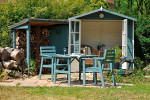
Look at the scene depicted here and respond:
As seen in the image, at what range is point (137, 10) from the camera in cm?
1282

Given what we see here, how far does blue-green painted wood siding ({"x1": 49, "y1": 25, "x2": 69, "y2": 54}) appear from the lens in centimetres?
1113

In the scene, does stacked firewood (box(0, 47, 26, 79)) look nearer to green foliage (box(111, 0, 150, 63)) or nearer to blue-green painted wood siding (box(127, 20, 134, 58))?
blue-green painted wood siding (box(127, 20, 134, 58))

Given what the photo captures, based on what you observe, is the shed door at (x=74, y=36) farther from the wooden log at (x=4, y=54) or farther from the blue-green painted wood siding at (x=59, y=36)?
the wooden log at (x=4, y=54)

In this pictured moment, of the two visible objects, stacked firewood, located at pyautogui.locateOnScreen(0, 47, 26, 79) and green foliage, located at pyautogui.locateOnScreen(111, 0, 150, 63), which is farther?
green foliage, located at pyautogui.locateOnScreen(111, 0, 150, 63)

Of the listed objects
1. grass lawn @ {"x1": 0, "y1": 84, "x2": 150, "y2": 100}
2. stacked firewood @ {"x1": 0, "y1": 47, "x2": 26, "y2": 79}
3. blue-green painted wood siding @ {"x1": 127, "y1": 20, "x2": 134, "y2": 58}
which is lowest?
grass lawn @ {"x1": 0, "y1": 84, "x2": 150, "y2": 100}

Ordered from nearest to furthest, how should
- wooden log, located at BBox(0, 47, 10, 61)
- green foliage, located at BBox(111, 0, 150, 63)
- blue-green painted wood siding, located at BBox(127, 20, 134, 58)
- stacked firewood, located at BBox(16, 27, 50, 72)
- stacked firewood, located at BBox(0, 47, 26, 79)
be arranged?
stacked firewood, located at BBox(0, 47, 26, 79) → wooden log, located at BBox(0, 47, 10, 61) → stacked firewood, located at BBox(16, 27, 50, 72) → blue-green painted wood siding, located at BBox(127, 20, 134, 58) → green foliage, located at BBox(111, 0, 150, 63)

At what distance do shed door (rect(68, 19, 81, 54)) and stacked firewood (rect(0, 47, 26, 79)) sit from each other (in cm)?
230

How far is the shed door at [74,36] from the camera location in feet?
35.5

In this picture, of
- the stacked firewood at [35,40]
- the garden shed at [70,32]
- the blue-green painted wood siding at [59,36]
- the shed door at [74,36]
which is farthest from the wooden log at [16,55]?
the blue-green painted wood siding at [59,36]

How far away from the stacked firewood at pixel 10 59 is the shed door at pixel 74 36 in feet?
7.54

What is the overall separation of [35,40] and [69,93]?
5.06m

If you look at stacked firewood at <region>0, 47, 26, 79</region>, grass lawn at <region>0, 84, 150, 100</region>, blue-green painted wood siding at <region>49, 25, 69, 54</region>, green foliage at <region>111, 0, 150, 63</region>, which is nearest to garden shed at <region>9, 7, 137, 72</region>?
blue-green painted wood siding at <region>49, 25, 69, 54</region>

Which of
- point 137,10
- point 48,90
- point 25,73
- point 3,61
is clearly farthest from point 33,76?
point 137,10

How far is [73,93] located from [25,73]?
11.6ft
